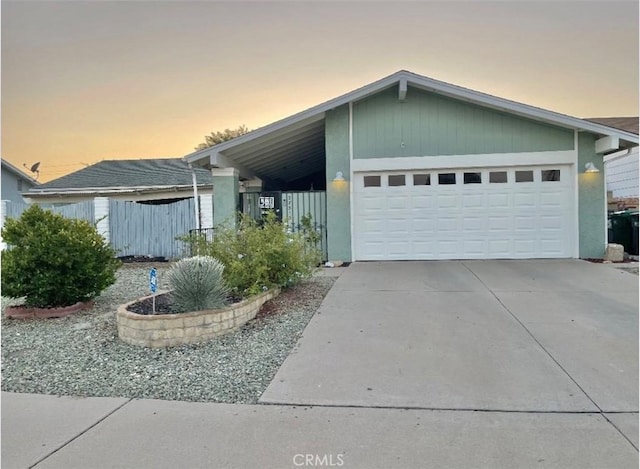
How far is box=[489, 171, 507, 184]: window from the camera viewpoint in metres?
11.4

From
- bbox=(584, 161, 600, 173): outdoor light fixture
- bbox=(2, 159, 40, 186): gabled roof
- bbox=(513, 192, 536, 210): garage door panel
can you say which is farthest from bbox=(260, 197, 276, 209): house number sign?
bbox=(2, 159, 40, 186): gabled roof

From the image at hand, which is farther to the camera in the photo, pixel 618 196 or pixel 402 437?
pixel 618 196

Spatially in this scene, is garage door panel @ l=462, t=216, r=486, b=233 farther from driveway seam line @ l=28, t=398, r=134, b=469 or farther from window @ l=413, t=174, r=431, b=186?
driveway seam line @ l=28, t=398, r=134, b=469

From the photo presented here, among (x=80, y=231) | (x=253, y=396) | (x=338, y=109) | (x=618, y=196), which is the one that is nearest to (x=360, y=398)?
(x=253, y=396)

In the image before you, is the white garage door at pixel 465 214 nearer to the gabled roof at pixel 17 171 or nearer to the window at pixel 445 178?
the window at pixel 445 178

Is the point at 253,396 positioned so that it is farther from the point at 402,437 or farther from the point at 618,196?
the point at 618,196

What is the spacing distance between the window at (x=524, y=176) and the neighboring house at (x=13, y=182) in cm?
2371

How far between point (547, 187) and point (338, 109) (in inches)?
224

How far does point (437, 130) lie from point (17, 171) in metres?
23.3

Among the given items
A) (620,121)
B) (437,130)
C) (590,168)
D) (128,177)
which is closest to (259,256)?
(437,130)

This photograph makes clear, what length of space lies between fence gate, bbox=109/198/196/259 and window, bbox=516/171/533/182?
374 inches

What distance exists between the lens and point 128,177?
71.4 feet

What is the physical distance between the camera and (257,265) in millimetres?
6910

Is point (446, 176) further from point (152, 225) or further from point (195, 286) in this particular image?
point (152, 225)
